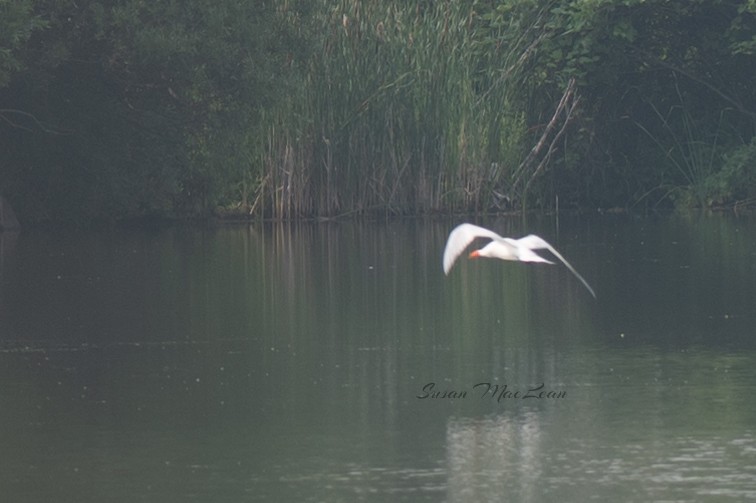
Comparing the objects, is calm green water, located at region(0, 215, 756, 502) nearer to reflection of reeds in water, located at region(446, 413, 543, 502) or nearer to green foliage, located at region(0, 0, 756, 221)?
reflection of reeds in water, located at region(446, 413, 543, 502)

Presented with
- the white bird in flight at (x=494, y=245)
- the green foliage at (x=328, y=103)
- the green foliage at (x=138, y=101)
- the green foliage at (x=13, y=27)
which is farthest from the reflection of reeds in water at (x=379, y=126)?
the white bird in flight at (x=494, y=245)

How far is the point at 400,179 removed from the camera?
28.9 m

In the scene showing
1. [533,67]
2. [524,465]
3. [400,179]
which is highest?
[533,67]

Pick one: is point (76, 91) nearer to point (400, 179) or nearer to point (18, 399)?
point (400, 179)

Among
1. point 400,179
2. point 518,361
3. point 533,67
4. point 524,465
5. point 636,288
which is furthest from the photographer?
point 533,67

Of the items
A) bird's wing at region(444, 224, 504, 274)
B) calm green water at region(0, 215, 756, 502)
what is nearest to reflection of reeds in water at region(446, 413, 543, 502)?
calm green water at region(0, 215, 756, 502)

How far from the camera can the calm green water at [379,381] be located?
7379 mm

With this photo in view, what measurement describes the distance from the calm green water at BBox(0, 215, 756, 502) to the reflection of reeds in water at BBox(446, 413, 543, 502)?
0.07ft

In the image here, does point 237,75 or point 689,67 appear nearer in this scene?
point 237,75

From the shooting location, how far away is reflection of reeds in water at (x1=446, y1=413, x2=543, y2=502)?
707 centimetres

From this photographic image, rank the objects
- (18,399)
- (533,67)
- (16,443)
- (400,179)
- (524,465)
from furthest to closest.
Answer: (533,67)
(400,179)
(18,399)
(16,443)
(524,465)

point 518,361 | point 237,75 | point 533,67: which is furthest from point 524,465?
point 533,67

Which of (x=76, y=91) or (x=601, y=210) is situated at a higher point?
(x=76, y=91)

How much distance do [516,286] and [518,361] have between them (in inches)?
214
